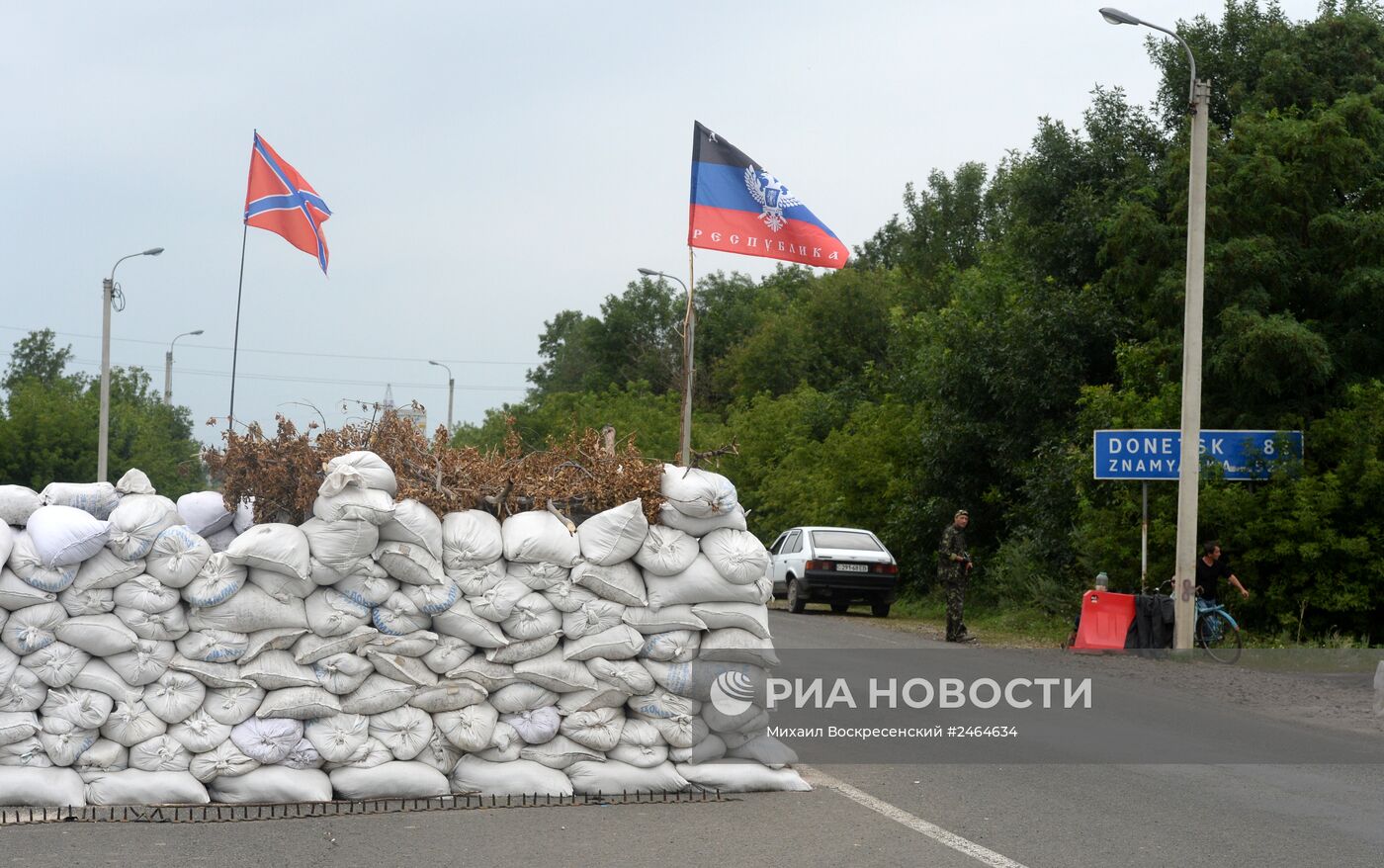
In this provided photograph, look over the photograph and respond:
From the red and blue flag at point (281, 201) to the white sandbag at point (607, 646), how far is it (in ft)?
28.2

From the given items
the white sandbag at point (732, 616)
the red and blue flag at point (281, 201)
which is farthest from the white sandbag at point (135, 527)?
the red and blue flag at point (281, 201)

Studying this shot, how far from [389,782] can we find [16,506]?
240 cm

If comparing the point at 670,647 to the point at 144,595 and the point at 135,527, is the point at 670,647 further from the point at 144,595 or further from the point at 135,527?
the point at 135,527

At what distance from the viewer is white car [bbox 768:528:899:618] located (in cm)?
2614

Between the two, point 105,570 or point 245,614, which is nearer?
point 105,570

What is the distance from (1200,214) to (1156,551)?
201 inches

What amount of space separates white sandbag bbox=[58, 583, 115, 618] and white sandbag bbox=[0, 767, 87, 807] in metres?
0.79

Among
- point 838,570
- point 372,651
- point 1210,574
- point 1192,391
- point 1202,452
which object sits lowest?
point 838,570

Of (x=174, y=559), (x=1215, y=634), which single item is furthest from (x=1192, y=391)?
(x=174, y=559)

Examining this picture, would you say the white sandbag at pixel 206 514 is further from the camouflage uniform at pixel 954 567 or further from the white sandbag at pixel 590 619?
the camouflage uniform at pixel 954 567

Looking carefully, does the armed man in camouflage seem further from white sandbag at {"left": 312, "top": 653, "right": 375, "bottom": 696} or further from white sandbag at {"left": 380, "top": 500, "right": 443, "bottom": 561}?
white sandbag at {"left": 312, "top": 653, "right": 375, "bottom": 696}

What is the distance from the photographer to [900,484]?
31.8m

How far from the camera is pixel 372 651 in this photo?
750 cm

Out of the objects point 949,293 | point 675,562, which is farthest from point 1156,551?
point 949,293
